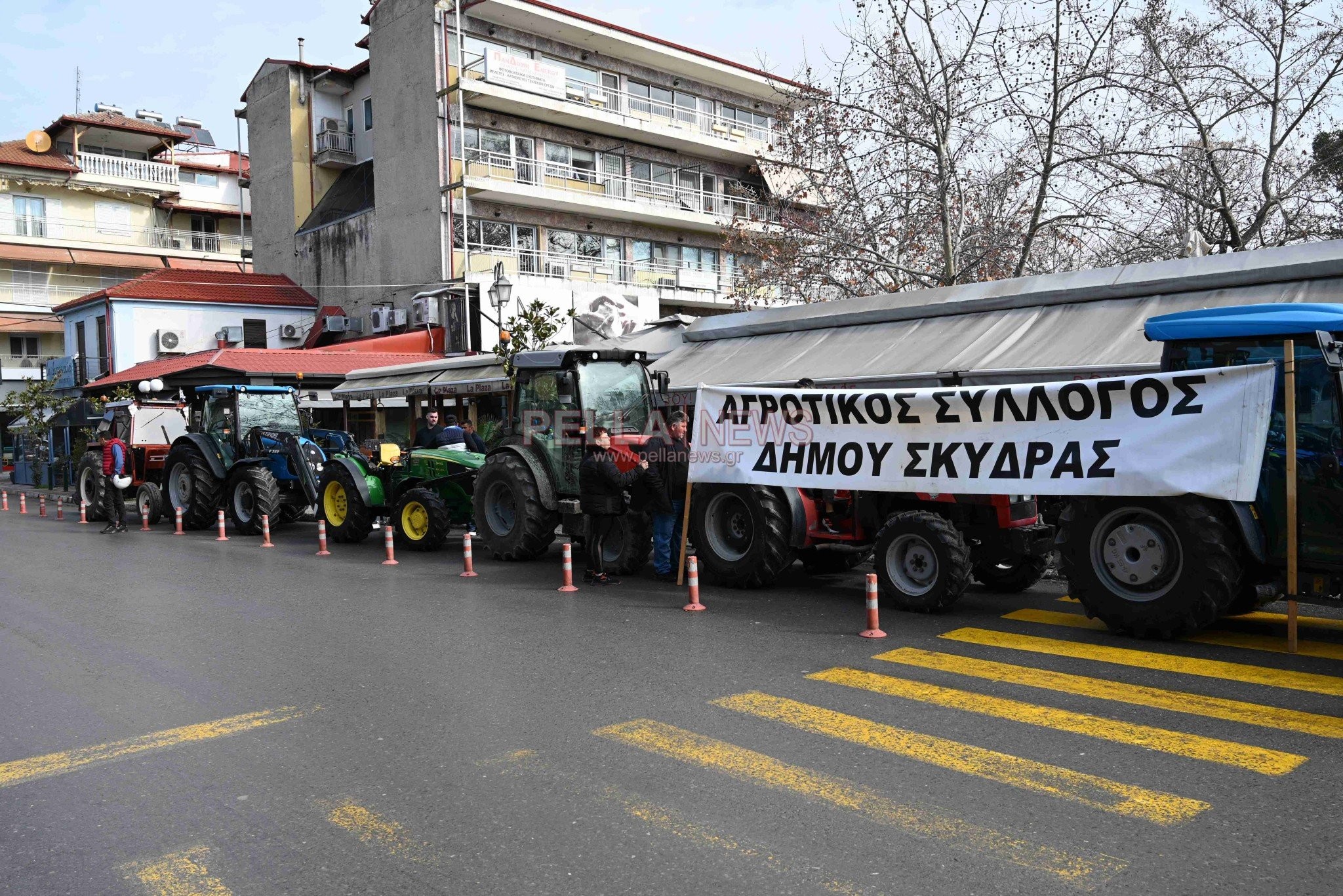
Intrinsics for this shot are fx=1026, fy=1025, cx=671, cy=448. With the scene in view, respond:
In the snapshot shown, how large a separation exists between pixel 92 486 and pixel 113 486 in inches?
192

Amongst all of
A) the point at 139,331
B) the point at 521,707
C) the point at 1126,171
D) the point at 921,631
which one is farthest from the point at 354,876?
the point at 139,331

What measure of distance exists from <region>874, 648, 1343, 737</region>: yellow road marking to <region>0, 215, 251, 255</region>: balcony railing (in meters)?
43.3

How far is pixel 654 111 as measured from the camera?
125 ft

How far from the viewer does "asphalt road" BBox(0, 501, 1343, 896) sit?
4148mm

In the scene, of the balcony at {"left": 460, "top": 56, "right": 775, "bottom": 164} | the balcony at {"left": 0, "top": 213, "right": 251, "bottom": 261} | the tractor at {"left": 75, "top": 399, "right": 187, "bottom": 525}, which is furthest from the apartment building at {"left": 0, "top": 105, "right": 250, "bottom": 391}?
the tractor at {"left": 75, "top": 399, "right": 187, "bottom": 525}

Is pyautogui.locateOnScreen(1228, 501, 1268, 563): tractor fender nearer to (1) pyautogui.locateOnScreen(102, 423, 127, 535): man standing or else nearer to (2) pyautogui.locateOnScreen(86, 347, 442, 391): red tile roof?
(1) pyautogui.locateOnScreen(102, 423, 127, 535): man standing

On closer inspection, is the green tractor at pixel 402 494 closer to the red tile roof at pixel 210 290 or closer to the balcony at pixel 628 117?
the balcony at pixel 628 117

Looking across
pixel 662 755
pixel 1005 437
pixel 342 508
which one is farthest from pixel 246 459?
pixel 662 755

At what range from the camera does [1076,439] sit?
859 cm

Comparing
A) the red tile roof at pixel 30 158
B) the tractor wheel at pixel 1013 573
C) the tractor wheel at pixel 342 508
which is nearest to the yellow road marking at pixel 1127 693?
the tractor wheel at pixel 1013 573

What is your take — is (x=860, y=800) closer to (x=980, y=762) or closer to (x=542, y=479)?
(x=980, y=762)

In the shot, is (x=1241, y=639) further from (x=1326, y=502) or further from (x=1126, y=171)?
(x=1126, y=171)

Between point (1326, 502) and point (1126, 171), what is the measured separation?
12.9m

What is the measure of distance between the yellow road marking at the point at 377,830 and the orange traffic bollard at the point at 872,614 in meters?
4.69
